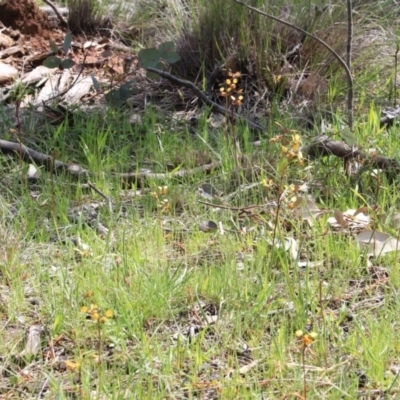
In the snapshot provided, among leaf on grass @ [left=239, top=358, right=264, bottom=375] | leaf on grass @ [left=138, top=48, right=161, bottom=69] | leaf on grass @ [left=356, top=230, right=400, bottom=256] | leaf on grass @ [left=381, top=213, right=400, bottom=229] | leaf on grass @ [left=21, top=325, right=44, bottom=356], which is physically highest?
leaf on grass @ [left=138, top=48, right=161, bottom=69]

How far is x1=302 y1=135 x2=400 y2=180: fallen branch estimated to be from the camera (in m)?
3.74

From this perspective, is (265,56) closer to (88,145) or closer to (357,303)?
(88,145)

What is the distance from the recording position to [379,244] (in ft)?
10.4

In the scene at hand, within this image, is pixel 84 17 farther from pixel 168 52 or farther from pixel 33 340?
pixel 33 340

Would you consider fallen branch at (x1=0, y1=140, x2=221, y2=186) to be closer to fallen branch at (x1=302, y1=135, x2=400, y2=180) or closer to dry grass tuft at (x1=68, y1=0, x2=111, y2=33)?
fallen branch at (x1=302, y1=135, x2=400, y2=180)

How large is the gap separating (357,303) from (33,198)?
159cm

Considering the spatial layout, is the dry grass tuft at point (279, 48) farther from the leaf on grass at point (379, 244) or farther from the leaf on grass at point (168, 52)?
the leaf on grass at point (379, 244)

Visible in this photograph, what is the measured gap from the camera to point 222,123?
454 centimetres

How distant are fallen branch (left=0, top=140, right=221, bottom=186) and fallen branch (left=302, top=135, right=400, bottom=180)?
486 millimetres

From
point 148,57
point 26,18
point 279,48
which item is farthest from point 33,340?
point 26,18

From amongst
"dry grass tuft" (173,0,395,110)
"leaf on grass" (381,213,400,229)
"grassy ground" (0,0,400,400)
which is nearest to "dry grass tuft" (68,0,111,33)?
"dry grass tuft" (173,0,395,110)

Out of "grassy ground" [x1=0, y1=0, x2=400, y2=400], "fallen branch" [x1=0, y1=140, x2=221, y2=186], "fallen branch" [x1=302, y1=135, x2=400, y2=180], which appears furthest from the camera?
"fallen branch" [x1=0, y1=140, x2=221, y2=186]

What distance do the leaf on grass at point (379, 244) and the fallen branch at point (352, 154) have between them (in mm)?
582

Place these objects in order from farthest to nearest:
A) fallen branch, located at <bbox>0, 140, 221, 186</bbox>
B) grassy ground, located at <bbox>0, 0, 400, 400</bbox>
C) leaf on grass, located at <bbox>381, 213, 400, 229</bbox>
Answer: fallen branch, located at <bbox>0, 140, 221, 186</bbox> < leaf on grass, located at <bbox>381, 213, 400, 229</bbox> < grassy ground, located at <bbox>0, 0, 400, 400</bbox>
